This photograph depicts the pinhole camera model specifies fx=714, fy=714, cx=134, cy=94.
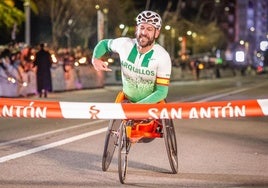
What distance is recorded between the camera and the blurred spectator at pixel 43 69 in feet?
78.2

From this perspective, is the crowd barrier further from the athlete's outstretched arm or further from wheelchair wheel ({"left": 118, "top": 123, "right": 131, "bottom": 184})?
wheelchair wheel ({"left": 118, "top": 123, "right": 131, "bottom": 184})

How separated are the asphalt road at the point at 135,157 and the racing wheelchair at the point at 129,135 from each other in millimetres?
186

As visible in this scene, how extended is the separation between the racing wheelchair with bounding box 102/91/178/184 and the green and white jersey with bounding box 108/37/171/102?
22 centimetres

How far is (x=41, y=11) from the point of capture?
57031mm

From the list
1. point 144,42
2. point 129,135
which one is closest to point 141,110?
point 129,135

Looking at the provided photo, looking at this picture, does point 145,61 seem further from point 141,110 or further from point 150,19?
point 141,110

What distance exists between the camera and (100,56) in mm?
8477

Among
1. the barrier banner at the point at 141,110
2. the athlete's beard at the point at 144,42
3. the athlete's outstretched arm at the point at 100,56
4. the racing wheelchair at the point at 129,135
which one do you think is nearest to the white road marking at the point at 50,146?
the racing wheelchair at the point at 129,135

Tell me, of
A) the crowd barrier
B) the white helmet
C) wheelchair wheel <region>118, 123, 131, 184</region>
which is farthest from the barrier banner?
the crowd barrier

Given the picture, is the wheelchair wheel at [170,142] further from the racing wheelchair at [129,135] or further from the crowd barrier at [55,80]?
the crowd barrier at [55,80]

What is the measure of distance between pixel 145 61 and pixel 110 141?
1194mm

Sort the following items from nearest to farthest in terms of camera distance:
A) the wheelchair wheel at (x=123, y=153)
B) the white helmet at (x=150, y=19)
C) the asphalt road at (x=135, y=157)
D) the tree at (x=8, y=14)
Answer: the wheelchair wheel at (x=123, y=153), the white helmet at (x=150, y=19), the asphalt road at (x=135, y=157), the tree at (x=8, y=14)

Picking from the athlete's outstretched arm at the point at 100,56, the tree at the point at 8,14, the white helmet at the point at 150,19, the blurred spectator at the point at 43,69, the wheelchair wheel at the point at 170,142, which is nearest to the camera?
the white helmet at the point at 150,19

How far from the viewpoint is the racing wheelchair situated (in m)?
8.16
